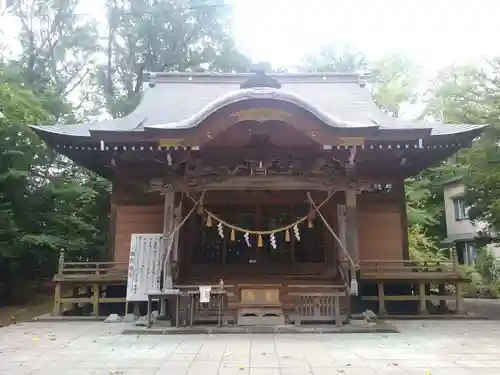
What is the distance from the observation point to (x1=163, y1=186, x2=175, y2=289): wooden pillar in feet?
27.8

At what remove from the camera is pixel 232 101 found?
26.6 feet

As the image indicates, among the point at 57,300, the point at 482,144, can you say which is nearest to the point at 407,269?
the point at 482,144

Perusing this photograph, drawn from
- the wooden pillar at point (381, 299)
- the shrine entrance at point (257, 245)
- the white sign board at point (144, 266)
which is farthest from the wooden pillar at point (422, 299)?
the white sign board at point (144, 266)

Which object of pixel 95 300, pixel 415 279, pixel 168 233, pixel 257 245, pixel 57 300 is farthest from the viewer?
pixel 257 245

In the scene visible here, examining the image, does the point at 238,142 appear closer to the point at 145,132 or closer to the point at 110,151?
the point at 145,132

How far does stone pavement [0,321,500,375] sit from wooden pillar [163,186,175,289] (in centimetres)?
120

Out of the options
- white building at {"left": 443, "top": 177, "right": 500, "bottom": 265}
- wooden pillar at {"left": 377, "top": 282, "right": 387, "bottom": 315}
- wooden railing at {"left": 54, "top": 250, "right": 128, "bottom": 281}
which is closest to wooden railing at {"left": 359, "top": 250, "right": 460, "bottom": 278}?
wooden pillar at {"left": 377, "top": 282, "right": 387, "bottom": 315}

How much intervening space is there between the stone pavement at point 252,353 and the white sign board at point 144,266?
1.29 m

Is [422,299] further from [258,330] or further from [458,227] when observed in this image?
[458,227]

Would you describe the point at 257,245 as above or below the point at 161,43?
below

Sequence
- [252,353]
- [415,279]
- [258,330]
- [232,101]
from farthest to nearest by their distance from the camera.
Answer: [415,279]
[232,101]
[258,330]
[252,353]

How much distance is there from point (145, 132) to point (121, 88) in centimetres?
1703

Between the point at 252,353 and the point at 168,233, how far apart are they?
3704mm

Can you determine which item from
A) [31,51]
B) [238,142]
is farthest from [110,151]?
[31,51]
